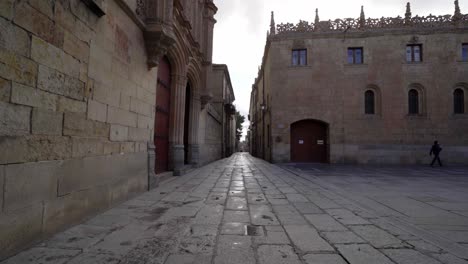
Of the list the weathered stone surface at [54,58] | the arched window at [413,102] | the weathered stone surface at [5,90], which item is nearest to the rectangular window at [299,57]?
the arched window at [413,102]

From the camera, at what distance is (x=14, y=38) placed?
2.00 metres

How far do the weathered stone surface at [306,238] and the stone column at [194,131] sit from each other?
717 cm

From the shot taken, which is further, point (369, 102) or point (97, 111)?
point (369, 102)

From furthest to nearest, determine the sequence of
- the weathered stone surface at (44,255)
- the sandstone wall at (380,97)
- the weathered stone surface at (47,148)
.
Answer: the sandstone wall at (380,97)
the weathered stone surface at (47,148)
the weathered stone surface at (44,255)

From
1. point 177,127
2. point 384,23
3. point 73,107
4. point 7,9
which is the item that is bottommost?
point 73,107

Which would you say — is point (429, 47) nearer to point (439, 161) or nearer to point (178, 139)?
point (439, 161)

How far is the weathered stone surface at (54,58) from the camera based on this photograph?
7.27 feet

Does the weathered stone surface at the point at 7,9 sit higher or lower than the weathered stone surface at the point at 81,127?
higher

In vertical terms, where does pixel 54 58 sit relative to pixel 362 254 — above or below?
above

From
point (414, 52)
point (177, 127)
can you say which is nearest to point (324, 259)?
point (177, 127)

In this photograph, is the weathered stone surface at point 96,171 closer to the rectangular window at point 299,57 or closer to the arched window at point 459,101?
the rectangular window at point 299,57

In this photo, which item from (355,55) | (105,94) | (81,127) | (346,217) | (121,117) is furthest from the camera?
(355,55)

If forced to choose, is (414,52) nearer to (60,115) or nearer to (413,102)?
(413,102)

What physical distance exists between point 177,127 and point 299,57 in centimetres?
1014
